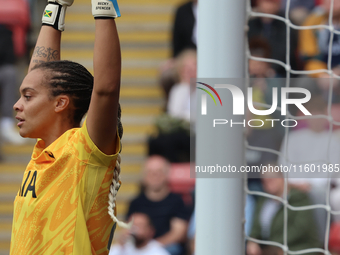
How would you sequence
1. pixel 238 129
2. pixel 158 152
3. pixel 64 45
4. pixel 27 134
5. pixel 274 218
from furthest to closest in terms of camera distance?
pixel 64 45, pixel 158 152, pixel 274 218, pixel 238 129, pixel 27 134

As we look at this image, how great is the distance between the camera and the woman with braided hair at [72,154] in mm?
1263

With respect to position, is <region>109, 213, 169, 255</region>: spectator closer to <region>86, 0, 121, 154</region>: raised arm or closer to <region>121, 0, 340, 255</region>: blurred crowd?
<region>121, 0, 340, 255</region>: blurred crowd

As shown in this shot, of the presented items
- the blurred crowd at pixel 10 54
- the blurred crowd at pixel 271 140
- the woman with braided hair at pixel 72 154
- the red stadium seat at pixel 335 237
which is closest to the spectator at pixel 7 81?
the blurred crowd at pixel 10 54

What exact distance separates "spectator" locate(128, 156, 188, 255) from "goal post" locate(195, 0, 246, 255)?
2.29 metres

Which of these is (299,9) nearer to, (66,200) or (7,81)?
(7,81)

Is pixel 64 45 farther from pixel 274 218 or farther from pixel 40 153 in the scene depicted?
pixel 40 153

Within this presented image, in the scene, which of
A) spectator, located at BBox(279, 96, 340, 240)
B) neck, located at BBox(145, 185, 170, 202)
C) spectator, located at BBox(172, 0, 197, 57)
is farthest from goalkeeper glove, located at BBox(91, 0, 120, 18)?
spectator, located at BBox(172, 0, 197, 57)

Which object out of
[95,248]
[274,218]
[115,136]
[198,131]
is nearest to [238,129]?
[198,131]

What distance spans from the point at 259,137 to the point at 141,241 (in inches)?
49.3

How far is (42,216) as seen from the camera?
52.2 inches

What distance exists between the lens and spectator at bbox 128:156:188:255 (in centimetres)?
386

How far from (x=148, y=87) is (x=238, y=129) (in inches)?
156

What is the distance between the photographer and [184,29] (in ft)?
16.5

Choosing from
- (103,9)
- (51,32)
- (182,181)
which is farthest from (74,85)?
(182,181)
